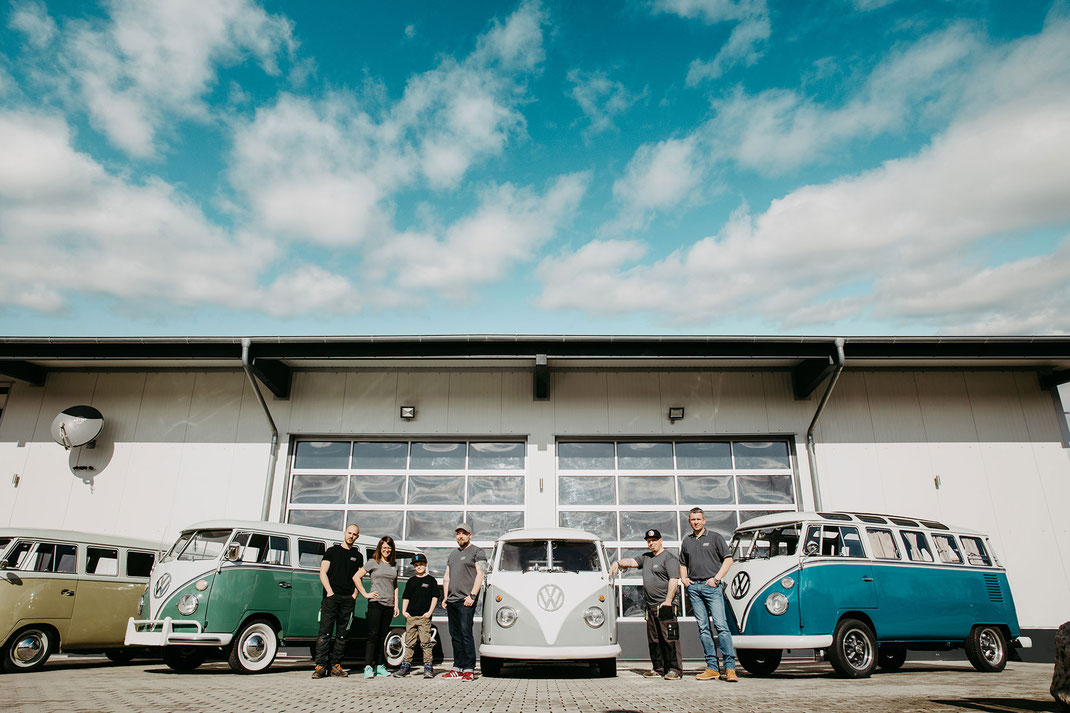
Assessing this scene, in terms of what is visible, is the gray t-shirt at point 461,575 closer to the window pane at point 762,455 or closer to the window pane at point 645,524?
the window pane at point 645,524

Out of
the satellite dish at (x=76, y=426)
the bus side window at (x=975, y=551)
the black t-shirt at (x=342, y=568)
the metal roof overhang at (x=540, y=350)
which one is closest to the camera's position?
the black t-shirt at (x=342, y=568)

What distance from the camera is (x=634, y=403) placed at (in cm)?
1284

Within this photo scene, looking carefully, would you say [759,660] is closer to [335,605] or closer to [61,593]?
[335,605]

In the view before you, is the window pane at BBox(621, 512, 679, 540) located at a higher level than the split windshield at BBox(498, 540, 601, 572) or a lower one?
higher

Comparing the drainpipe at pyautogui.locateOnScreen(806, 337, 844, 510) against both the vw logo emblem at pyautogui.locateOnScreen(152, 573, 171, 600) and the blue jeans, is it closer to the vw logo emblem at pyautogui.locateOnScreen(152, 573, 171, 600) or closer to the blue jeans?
the blue jeans

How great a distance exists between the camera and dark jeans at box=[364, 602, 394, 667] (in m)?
7.85

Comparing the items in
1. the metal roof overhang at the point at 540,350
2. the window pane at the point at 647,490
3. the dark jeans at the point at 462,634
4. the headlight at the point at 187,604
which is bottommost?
the dark jeans at the point at 462,634

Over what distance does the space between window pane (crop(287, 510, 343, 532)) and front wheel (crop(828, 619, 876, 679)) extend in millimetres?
8776

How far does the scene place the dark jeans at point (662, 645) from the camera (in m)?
7.58

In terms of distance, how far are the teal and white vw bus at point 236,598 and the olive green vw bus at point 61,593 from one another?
1341 millimetres

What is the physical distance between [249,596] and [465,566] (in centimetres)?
276

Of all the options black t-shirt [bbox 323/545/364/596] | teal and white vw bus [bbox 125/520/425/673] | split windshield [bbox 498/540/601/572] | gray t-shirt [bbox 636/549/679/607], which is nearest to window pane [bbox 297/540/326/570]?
teal and white vw bus [bbox 125/520/425/673]

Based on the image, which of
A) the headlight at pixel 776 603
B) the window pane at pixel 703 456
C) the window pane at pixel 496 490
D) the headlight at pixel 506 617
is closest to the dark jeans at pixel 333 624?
the headlight at pixel 506 617

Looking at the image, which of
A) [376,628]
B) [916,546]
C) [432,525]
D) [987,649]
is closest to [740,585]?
[916,546]
